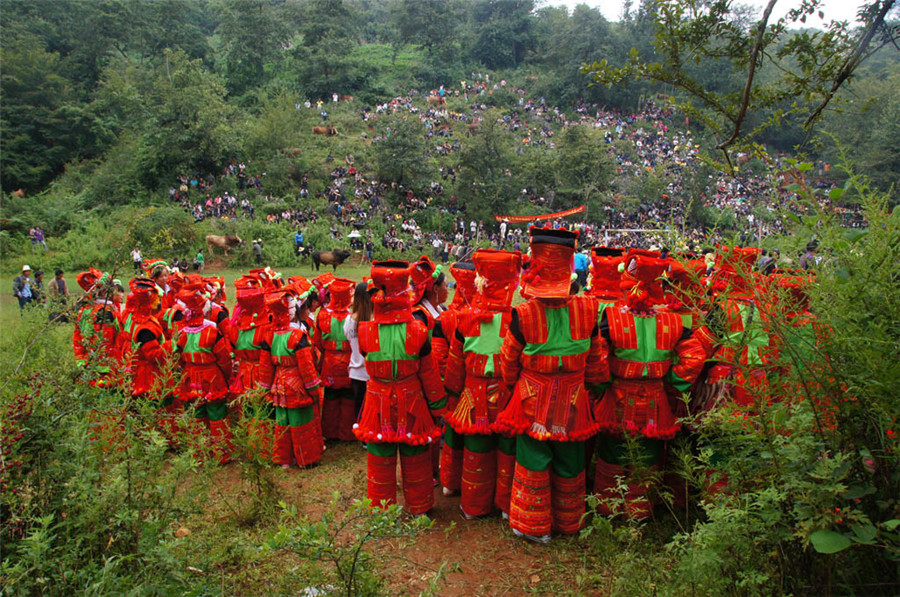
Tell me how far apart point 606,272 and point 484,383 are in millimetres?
1469

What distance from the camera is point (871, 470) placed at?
1.82m

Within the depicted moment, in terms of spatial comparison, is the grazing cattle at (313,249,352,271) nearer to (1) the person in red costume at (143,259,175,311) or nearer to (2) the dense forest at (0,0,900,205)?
(2) the dense forest at (0,0,900,205)

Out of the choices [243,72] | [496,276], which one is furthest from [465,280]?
[243,72]

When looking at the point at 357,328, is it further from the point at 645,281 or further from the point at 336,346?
→ the point at 645,281

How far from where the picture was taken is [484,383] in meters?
4.33

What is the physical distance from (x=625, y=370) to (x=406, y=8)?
6304 centimetres

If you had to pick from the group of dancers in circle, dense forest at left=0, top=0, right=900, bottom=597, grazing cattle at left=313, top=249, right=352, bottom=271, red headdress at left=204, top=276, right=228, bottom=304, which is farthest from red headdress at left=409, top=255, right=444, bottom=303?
grazing cattle at left=313, top=249, right=352, bottom=271

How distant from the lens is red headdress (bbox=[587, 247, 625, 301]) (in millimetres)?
4703

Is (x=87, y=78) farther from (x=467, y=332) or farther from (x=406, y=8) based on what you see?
(x=467, y=332)

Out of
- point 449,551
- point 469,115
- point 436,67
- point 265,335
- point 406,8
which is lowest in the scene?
point 449,551

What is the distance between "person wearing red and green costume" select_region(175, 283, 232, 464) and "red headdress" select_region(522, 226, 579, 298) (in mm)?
3595


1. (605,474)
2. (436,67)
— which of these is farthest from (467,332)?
(436,67)

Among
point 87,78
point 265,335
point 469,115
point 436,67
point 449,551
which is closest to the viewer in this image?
point 449,551

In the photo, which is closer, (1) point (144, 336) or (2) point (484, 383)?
(2) point (484, 383)
